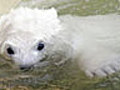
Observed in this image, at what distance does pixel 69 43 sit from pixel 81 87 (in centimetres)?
31

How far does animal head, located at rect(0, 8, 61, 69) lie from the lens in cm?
89

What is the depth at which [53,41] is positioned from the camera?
966 mm

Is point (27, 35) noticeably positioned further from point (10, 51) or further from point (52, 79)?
point (52, 79)

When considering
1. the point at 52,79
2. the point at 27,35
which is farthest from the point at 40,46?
the point at 52,79

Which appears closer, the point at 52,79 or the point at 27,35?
the point at 52,79

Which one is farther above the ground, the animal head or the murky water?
the animal head

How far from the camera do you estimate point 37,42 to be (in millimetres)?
912

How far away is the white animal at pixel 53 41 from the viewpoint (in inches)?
33.1

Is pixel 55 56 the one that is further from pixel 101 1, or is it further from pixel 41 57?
pixel 101 1

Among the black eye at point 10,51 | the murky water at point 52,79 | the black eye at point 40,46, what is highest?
the black eye at point 40,46

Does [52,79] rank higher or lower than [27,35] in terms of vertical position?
lower

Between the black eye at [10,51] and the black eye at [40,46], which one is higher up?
the black eye at [40,46]

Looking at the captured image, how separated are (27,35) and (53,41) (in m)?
0.10

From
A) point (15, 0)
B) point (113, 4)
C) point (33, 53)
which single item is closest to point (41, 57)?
point (33, 53)
